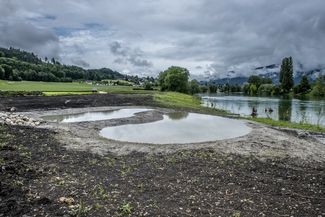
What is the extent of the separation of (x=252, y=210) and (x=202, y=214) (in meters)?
1.94

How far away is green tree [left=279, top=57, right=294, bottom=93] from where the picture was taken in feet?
604

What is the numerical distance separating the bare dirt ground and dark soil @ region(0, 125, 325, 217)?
3 cm

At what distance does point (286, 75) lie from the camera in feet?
609

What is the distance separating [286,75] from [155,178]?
184114 mm

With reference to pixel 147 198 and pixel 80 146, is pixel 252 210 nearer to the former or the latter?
pixel 147 198

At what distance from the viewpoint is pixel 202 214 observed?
11914mm

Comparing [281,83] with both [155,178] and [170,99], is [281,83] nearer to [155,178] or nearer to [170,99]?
[170,99]

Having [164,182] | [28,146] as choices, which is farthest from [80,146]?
[164,182]

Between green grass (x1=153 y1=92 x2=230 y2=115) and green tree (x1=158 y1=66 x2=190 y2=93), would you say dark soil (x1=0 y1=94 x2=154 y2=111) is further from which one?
green tree (x1=158 y1=66 x2=190 y2=93)

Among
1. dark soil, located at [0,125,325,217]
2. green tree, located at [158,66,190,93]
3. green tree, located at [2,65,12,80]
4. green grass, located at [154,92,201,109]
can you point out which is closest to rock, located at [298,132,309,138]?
dark soil, located at [0,125,325,217]

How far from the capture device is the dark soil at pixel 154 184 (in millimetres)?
12227

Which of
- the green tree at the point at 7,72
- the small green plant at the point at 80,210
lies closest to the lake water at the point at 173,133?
the small green plant at the point at 80,210

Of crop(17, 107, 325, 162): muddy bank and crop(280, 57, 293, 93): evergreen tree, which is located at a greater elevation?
crop(280, 57, 293, 93): evergreen tree

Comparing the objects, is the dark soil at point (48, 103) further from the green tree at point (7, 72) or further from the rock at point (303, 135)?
the green tree at point (7, 72)
